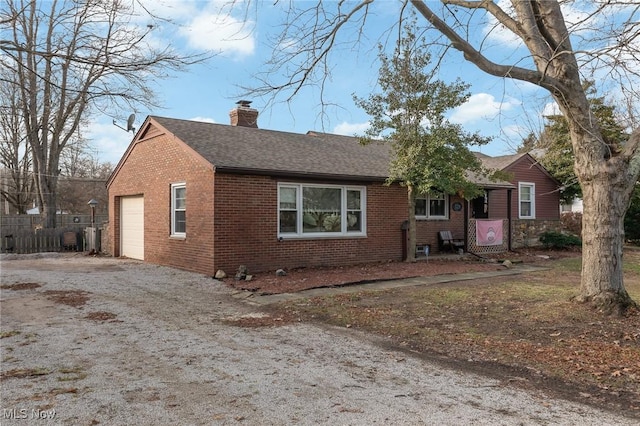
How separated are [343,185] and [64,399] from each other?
10.5 meters

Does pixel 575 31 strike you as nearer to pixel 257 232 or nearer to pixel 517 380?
pixel 517 380

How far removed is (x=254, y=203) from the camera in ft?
39.5

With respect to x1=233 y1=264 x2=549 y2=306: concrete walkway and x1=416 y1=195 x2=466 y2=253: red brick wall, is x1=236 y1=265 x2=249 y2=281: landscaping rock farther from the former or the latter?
x1=416 y1=195 x2=466 y2=253: red brick wall

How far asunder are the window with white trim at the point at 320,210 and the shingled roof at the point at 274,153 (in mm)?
540

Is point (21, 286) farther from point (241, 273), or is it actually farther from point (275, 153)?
point (275, 153)

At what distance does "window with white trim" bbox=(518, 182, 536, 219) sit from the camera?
2212 cm

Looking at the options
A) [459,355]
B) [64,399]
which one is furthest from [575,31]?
[64,399]

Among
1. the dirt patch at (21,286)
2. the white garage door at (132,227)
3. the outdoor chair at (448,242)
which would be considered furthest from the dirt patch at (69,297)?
the outdoor chair at (448,242)

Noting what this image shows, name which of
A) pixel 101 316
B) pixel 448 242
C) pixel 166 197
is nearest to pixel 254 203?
pixel 166 197

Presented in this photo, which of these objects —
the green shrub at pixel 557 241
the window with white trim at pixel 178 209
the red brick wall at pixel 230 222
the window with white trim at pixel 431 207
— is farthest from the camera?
the green shrub at pixel 557 241

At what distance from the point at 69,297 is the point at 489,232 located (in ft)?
47.1

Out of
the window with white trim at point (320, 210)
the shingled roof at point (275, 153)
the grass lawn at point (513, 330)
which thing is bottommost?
the grass lawn at point (513, 330)

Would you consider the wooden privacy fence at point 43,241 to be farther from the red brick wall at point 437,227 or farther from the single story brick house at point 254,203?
the red brick wall at point 437,227

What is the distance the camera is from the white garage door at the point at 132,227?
15.8 metres
